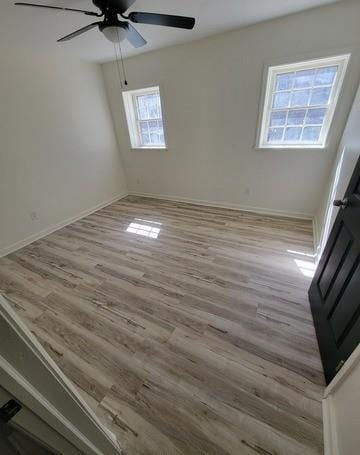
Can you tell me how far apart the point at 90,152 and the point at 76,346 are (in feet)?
10.4

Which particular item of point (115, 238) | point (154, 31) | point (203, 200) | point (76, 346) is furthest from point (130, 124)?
point (76, 346)

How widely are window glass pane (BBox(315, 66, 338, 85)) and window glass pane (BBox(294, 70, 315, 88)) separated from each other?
6 centimetres

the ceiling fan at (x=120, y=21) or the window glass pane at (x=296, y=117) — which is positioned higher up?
the ceiling fan at (x=120, y=21)

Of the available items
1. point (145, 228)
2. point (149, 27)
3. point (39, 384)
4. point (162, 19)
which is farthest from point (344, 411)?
point (149, 27)

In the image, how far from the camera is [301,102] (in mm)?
2504

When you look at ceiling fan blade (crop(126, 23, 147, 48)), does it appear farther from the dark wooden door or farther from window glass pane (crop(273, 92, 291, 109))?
the dark wooden door

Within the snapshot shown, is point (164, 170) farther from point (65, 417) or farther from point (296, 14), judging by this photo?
point (65, 417)

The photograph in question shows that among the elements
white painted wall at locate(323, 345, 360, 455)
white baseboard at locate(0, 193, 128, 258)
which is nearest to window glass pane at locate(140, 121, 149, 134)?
white baseboard at locate(0, 193, 128, 258)

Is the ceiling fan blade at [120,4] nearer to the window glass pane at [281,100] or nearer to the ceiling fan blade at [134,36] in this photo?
the ceiling fan blade at [134,36]

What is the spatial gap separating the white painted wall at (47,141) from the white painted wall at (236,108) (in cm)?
59

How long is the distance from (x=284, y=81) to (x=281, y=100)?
0.21m

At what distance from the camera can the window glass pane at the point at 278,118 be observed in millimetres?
2659

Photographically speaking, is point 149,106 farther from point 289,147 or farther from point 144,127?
point 289,147

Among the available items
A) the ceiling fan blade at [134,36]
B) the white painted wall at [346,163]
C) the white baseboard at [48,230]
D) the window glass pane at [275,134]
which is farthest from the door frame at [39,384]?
the window glass pane at [275,134]
